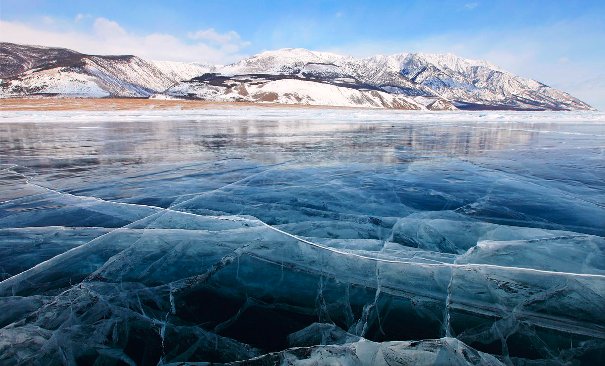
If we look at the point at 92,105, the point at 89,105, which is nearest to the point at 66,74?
the point at 92,105

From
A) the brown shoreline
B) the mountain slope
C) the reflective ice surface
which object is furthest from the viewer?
the mountain slope

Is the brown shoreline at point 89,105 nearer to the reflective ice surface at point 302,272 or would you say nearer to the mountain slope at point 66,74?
the reflective ice surface at point 302,272

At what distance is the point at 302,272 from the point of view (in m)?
2.44

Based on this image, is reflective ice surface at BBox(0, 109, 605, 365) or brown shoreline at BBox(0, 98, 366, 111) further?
brown shoreline at BBox(0, 98, 366, 111)

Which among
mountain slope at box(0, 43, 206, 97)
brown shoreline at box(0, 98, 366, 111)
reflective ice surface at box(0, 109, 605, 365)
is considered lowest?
reflective ice surface at box(0, 109, 605, 365)

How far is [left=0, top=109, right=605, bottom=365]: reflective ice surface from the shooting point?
5.71 feet

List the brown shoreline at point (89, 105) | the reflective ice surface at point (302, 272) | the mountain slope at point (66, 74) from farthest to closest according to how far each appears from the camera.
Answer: the mountain slope at point (66, 74) → the brown shoreline at point (89, 105) → the reflective ice surface at point (302, 272)

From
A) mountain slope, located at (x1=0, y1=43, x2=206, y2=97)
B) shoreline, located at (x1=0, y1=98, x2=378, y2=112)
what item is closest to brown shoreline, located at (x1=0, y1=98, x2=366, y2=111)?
shoreline, located at (x1=0, y1=98, x2=378, y2=112)

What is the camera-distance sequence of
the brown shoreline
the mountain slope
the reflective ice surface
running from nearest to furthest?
the reflective ice surface → the brown shoreline → the mountain slope

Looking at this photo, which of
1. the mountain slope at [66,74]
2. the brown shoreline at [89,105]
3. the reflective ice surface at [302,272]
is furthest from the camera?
the mountain slope at [66,74]

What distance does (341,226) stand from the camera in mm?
3312

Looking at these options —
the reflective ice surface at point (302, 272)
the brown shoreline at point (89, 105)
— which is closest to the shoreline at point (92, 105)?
the brown shoreline at point (89, 105)

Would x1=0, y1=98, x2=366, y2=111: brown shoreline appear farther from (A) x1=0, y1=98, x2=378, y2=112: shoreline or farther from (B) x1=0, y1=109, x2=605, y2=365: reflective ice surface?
(B) x1=0, y1=109, x2=605, y2=365: reflective ice surface

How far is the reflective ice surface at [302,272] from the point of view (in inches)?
68.5
